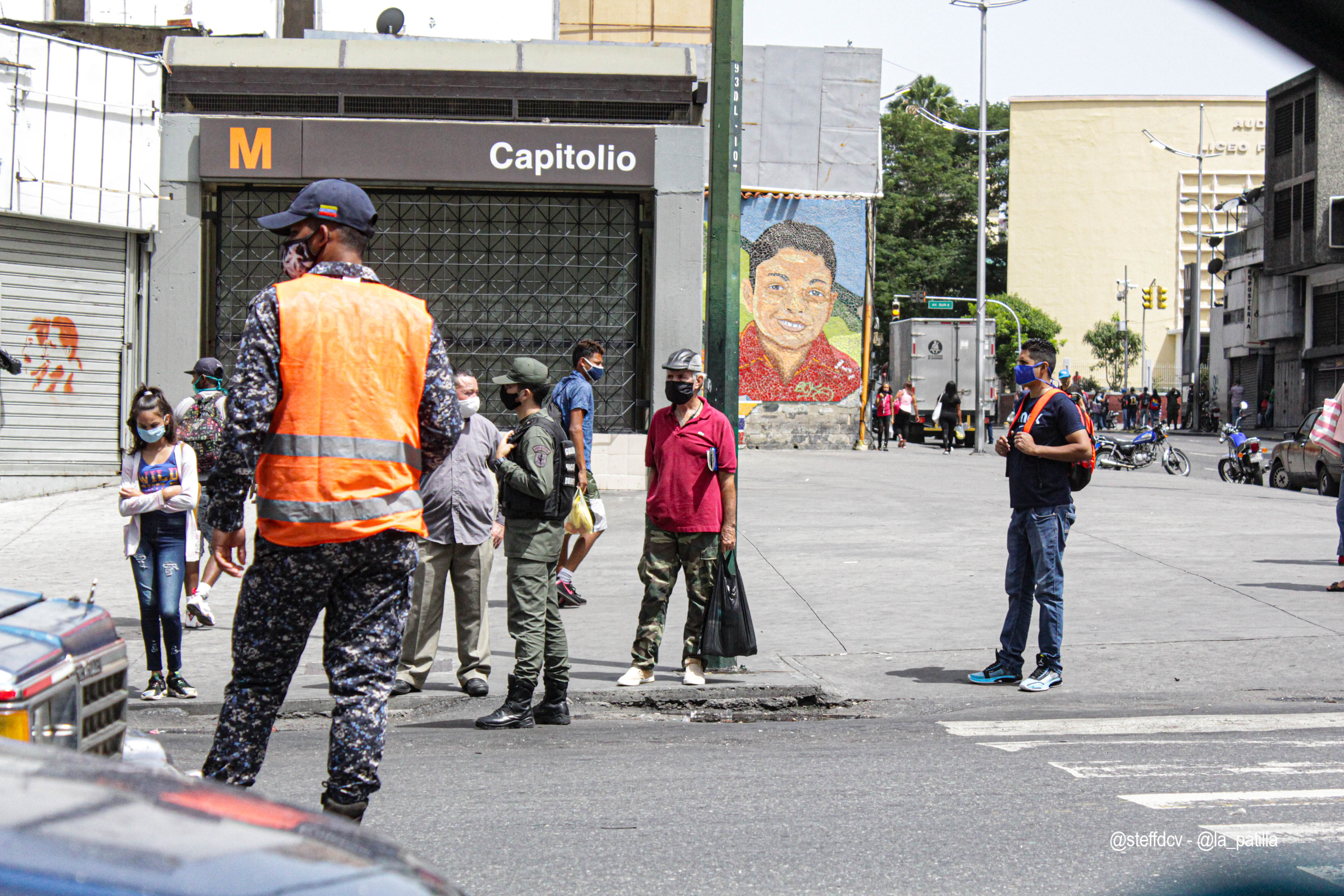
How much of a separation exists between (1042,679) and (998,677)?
0.31 meters

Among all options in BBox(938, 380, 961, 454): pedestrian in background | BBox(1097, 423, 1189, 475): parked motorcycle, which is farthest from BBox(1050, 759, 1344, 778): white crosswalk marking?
BBox(938, 380, 961, 454): pedestrian in background

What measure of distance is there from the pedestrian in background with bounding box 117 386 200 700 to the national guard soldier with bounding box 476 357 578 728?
1.85 meters

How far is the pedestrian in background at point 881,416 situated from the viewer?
29.7 m

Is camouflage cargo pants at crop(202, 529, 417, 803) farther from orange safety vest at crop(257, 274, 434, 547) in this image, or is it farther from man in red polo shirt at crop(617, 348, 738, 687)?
man in red polo shirt at crop(617, 348, 738, 687)

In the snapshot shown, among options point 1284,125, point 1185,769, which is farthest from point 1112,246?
point 1284,125

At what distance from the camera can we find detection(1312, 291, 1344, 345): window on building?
Answer: 161ft

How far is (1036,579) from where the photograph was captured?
7.39 metres

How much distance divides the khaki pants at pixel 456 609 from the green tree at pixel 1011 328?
62.9 m

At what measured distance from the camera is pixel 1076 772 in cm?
549

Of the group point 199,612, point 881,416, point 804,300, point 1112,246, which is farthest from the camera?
point 1112,246

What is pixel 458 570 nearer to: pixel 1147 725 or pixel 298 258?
pixel 298 258

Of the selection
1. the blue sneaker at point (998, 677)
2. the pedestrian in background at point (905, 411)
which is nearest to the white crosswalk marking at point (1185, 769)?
the blue sneaker at point (998, 677)

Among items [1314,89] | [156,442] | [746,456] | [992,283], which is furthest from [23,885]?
[992,283]

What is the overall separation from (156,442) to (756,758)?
389 cm
